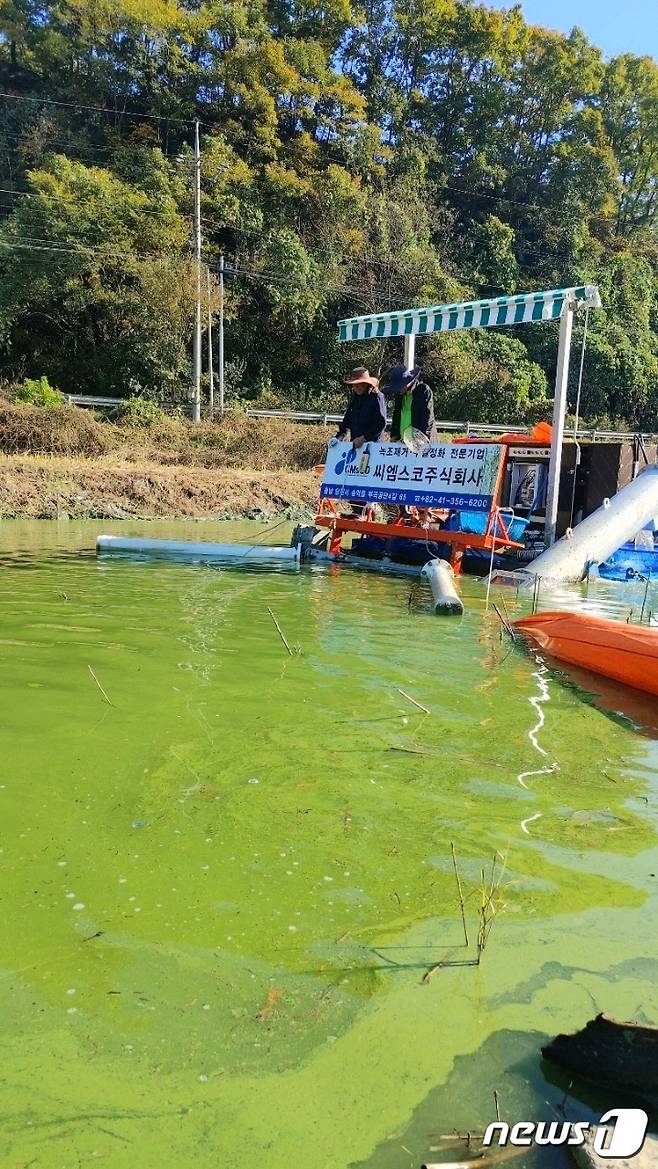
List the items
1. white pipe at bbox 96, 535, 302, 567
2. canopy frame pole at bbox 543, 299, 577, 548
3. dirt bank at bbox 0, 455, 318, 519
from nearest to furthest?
canopy frame pole at bbox 543, 299, 577, 548
white pipe at bbox 96, 535, 302, 567
dirt bank at bbox 0, 455, 318, 519

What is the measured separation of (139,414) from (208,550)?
18.2m

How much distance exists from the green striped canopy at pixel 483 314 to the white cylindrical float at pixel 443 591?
11.4 ft

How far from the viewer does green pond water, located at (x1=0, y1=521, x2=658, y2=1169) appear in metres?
1.78

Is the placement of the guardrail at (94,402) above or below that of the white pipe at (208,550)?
above

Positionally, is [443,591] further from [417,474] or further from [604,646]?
[417,474]

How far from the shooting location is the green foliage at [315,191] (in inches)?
1299

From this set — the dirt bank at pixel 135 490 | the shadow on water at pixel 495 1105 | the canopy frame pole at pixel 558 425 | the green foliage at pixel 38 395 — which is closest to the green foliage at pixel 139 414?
the green foliage at pixel 38 395

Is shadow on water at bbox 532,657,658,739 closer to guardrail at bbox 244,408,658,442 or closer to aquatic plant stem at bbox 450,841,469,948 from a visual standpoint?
aquatic plant stem at bbox 450,841,469,948

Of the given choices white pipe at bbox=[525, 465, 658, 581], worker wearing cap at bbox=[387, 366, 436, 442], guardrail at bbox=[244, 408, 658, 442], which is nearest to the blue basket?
white pipe at bbox=[525, 465, 658, 581]

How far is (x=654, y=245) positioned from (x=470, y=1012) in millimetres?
62055

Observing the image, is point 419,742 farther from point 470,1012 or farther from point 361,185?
point 361,185

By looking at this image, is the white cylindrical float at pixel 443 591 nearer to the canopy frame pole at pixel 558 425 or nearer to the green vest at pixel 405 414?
the canopy frame pole at pixel 558 425

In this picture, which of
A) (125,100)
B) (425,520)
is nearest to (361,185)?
(125,100)

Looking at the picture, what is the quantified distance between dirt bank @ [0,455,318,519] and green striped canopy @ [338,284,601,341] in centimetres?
877
